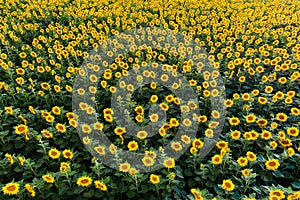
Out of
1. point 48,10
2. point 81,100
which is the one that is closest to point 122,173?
point 81,100

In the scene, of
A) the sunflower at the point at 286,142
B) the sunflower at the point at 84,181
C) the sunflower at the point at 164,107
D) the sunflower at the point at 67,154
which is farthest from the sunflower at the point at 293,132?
the sunflower at the point at 67,154

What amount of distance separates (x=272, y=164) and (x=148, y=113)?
1.73 meters

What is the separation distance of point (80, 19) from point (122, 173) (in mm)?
4901

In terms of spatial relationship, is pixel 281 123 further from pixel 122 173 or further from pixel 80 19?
pixel 80 19

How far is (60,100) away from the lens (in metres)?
Answer: 4.21

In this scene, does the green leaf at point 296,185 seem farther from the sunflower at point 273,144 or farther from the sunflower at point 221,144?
the sunflower at point 221,144

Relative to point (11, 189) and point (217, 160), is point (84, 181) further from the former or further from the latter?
point (217, 160)

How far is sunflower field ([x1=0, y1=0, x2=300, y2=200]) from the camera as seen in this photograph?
2953 mm

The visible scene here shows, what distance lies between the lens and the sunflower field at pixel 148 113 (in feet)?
9.69

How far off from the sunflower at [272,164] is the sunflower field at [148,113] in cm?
1

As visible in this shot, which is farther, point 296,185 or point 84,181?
point 296,185

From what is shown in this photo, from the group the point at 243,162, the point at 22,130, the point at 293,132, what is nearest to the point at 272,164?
the point at 243,162

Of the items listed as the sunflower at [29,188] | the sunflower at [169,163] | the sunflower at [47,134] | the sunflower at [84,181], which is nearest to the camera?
the sunflower at [29,188]

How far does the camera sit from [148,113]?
4.05 metres
